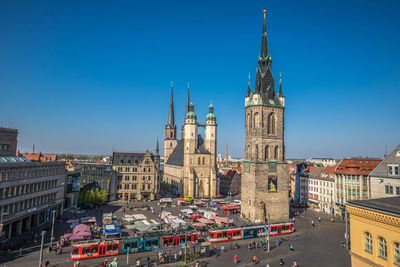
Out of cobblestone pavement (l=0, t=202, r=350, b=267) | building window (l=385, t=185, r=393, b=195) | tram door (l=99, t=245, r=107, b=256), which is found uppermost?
building window (l=385, t=185, r=393, b=195)

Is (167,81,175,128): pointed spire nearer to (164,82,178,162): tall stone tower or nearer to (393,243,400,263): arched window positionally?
(164,82,178,162): tall stone tower

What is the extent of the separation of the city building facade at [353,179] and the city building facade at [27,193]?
188 ft

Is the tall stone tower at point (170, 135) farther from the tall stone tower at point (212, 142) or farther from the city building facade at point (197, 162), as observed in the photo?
the tall stone tower at point (212, 142)

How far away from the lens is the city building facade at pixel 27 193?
39.4m

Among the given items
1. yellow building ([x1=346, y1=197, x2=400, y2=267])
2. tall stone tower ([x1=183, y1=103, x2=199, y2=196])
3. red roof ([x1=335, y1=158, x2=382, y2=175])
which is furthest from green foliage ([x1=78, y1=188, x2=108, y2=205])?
yellow building ([x1=346, y1=197, x2=400, y2=267])

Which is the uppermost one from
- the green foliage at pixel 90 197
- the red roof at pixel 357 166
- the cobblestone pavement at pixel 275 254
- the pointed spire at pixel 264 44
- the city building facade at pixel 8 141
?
the pointed spire at pixel 264 44

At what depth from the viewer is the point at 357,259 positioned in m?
21.7

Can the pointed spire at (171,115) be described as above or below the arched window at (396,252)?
above

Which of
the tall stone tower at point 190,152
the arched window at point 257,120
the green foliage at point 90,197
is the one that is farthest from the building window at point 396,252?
the tall stone tower at point 190,152

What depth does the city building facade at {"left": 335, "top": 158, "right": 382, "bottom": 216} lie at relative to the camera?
57125 mm

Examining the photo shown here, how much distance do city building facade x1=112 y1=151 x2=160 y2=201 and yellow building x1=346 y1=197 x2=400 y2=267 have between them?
6746 centimetres

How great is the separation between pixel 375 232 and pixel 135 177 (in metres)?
71.0

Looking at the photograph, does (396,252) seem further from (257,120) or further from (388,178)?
(257,120)

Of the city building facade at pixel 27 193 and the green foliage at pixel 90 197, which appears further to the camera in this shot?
the green foliage at pixel 90 197
